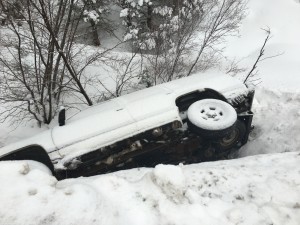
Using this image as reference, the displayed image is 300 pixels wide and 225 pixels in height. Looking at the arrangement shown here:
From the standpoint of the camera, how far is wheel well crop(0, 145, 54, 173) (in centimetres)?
449

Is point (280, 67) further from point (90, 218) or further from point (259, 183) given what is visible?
point (90, 218)

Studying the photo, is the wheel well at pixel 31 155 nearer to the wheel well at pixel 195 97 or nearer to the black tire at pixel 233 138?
the wheel well at pixel 195 97

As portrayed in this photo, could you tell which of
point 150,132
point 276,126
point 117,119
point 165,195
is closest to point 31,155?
point 117,119

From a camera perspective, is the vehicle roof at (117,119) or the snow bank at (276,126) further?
the snow bank at (276,126)

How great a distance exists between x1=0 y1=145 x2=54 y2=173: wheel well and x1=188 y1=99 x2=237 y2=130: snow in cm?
224

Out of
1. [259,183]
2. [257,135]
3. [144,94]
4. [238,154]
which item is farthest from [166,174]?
[257,135]

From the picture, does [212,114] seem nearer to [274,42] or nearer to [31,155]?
[31,155]

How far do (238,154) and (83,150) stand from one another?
315 cm

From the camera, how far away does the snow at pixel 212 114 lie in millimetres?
4934

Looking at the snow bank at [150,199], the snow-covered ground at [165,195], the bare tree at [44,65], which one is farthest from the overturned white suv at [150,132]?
the bare tree at [44,65]

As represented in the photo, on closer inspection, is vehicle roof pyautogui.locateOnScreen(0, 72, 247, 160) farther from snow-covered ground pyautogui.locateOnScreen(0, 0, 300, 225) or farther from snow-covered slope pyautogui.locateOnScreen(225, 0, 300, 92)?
snow-covered slope pyautogui.locateOnScreen(225, 0, 300, 92)

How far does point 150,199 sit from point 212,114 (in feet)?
7.32

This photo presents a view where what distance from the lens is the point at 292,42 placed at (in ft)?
36.9

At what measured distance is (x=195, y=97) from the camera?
568 centimetres
